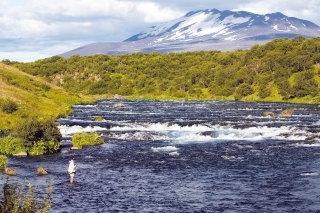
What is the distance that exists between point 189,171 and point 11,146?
63.8 ft

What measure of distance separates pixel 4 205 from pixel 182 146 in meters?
36.6

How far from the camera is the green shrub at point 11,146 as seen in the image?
48.8 metres

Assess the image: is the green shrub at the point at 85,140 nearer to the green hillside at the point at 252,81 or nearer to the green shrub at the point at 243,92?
the green hillside at the point at 252,81

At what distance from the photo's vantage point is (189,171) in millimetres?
40750

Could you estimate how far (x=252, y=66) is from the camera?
18388cm

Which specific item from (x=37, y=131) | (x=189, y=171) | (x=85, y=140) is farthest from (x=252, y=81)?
(x=189, y=171)

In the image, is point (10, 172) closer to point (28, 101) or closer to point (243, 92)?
point (28, 101)

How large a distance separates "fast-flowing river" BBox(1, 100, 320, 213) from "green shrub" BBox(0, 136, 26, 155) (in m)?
2.63

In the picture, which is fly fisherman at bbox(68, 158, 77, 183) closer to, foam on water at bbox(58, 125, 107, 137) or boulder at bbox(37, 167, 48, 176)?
boulder at bbox(37, 167, 48, 176)

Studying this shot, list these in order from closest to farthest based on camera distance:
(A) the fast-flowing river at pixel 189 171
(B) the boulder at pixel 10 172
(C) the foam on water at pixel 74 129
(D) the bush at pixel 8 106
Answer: (A) the fast-flowing river at pixel 189 171
(B) the boulder at pixel 10 172
(C) the foam on water at pixel 74 129
(D) the bush at pixel 8 106

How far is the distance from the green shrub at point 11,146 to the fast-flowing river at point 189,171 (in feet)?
8.64

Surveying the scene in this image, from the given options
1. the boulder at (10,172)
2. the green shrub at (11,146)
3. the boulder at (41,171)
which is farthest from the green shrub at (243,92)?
the boulder at (10,172)

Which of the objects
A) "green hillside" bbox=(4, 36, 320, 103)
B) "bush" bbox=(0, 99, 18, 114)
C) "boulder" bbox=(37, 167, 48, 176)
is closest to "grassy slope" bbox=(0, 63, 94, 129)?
"bush" bbox=(0, 99, 18, 114)

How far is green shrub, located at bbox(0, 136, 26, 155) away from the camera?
160 feet
